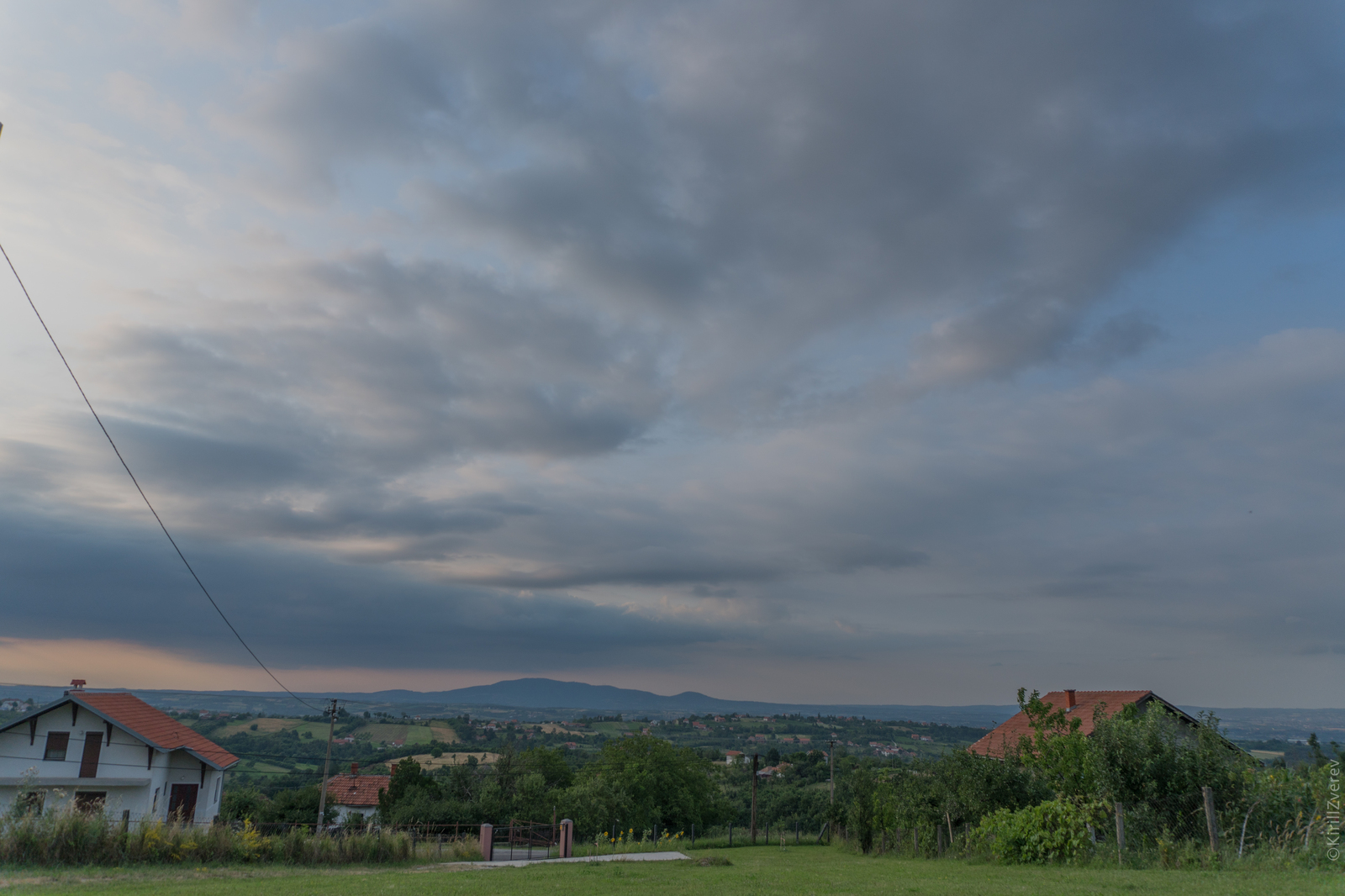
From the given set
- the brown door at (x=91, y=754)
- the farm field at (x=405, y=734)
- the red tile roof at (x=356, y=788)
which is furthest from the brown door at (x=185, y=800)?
the farm field at (x=405, y=734)

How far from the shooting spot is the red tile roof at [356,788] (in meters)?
57.7

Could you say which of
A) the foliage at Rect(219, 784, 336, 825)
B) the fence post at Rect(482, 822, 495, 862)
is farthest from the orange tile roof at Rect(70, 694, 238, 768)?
the fence post at Rect(482, 822, 495, 862)

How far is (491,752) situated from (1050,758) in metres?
103

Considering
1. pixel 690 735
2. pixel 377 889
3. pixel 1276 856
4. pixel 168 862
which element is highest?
pixel 1276 856

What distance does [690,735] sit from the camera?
173 m

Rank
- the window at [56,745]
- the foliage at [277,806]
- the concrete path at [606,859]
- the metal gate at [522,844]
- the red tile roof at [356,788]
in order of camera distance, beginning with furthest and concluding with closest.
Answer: the red tile roof at [356,788] < the foliage at [277,806] < the window at [56,745] < the metal gate at [522,844] < the concrete path at [606,859]

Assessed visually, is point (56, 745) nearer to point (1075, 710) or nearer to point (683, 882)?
point (683, 882)

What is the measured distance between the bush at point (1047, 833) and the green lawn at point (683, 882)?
1.16 meters

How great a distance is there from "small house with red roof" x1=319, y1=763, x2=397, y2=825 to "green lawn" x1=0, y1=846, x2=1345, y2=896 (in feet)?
134

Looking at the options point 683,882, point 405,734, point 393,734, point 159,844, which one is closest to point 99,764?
point 159,844

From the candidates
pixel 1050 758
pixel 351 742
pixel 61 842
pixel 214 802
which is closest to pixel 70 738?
pixel 214 802

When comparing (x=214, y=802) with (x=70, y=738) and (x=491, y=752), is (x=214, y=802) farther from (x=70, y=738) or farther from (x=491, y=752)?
(x=491, y=752)

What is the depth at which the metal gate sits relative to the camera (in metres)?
30.4

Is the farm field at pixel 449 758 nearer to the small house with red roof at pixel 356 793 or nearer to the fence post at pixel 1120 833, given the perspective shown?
the small house with red roof at pixel 356 793
